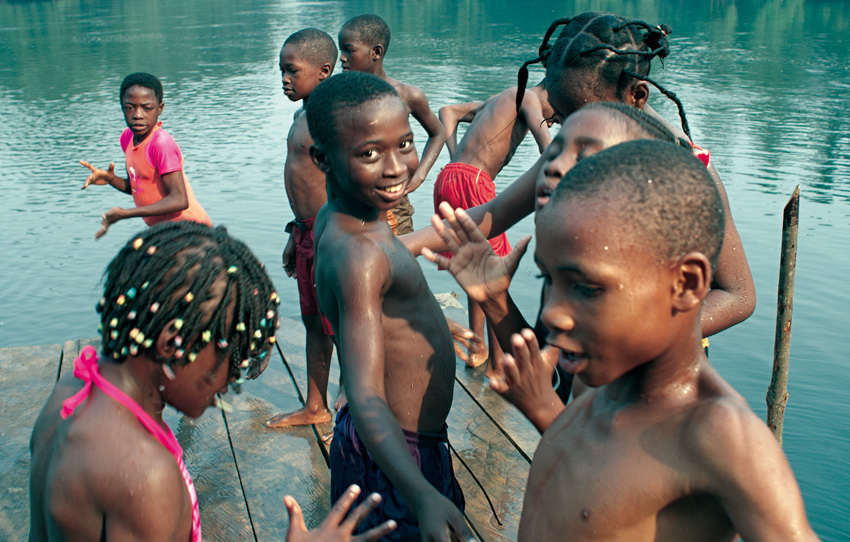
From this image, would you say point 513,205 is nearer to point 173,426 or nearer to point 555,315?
point 555,315

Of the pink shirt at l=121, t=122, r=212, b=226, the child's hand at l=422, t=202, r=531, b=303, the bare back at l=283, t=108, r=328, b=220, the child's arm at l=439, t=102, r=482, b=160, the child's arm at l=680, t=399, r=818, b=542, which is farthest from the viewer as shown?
the child's arm at l=439, t=102, r=482, b=160

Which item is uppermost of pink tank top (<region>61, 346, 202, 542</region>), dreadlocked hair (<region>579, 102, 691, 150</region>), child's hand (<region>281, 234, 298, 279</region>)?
dreadlocked hair (<region>579, 102, 691, 150</region>)

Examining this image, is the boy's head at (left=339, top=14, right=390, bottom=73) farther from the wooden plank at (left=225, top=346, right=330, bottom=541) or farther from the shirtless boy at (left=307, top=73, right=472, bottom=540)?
the shirtless boy at (left=307, top=73, right=472, bottom=540)

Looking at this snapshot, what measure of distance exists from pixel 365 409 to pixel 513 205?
1.11m

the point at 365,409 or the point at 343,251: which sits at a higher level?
the point at 343,251

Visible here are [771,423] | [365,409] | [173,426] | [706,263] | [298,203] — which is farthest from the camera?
[298,203]

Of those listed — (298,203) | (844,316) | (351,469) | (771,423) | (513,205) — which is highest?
(513,205)

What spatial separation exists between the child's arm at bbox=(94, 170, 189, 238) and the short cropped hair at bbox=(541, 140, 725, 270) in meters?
3.71

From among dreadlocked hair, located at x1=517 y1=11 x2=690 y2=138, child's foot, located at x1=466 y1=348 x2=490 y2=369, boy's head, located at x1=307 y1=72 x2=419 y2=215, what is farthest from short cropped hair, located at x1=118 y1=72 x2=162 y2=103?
dreadlocked hair, located at x1=517 y1=11 x2=690 y2=138

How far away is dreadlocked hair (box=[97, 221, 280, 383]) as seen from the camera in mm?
1744

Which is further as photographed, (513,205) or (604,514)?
(513,205)

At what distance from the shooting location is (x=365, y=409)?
2.18 m

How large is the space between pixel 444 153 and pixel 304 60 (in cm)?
634

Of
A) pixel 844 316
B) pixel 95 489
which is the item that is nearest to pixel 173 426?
pixel 95 489
